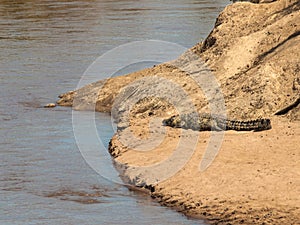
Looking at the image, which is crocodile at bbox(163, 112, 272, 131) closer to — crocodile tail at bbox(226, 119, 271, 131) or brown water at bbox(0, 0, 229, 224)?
crocodile tail at bbox(226, 119, 271, 131)

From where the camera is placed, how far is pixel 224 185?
10711 millimetres

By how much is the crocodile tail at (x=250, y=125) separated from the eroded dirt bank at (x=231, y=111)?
0.15m

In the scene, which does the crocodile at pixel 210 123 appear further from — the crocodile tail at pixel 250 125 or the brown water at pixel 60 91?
the brown water at pixel 60 91

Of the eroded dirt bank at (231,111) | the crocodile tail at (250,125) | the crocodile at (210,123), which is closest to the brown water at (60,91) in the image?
the eroded dirt bank at (231,111)

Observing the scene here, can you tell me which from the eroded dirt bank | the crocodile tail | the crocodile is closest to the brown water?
the eroded dirt bank

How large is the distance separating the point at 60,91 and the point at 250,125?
21.8ft

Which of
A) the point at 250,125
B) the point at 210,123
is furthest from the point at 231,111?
the point at 250,125

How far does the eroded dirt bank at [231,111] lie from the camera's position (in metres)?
10.4

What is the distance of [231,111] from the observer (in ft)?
45.5

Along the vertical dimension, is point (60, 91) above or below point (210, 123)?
above

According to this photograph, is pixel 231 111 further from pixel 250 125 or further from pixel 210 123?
pixel 250 125

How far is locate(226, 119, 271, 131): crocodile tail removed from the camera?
12711 millimetres

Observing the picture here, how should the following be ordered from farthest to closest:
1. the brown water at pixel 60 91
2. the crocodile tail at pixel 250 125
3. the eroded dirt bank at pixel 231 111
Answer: the crocodile tail at pixel 250 125, the brown water at pixel 60 91, the eroded dirt bank at pixel 231 111

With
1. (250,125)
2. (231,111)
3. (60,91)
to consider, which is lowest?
(250,125)
